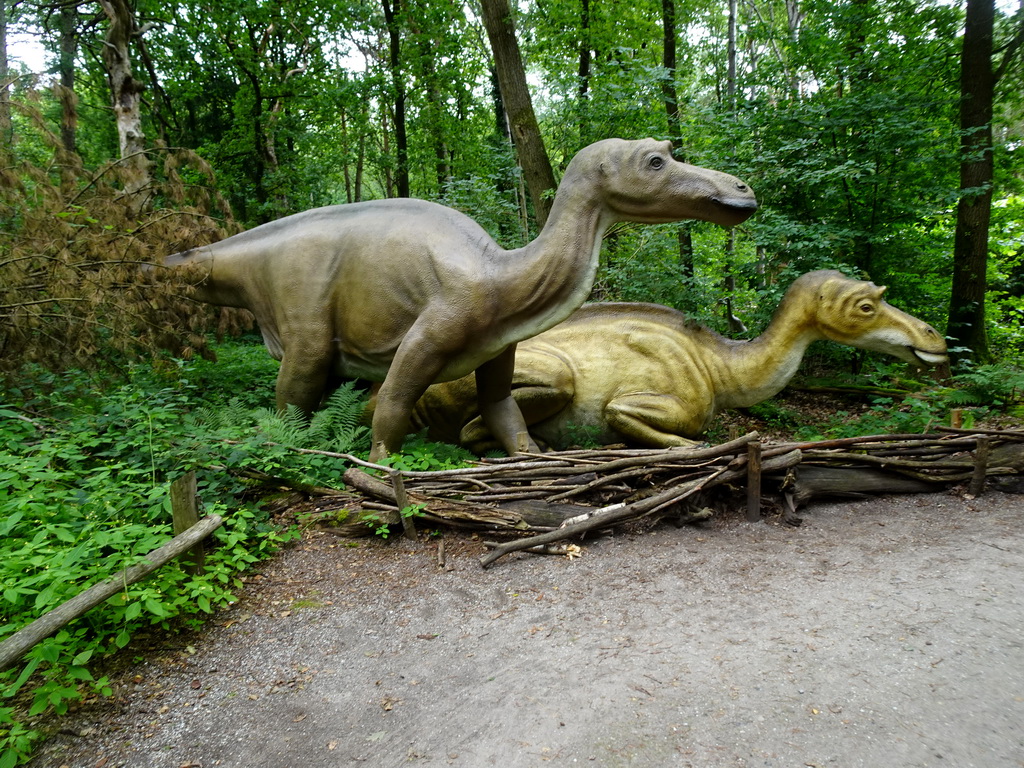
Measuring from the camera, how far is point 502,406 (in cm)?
480

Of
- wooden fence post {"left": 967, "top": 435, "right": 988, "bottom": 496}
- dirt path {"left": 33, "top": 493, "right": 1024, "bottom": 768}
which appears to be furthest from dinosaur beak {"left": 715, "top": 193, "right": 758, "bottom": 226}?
wooden fence post {"left": 967, "top": 435, "right": 988, "bottom": 496}

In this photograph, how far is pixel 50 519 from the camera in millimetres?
2975

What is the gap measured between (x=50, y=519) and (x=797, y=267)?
5669 millimetres

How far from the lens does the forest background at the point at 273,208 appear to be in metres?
2.90

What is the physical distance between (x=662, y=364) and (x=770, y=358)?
804 mm

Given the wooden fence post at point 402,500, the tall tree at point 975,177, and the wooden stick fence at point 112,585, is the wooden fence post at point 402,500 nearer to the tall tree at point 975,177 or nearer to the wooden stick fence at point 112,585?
the wooden stick fence at point 112,585

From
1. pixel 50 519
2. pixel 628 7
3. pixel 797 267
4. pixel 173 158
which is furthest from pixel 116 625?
pixel 628 7

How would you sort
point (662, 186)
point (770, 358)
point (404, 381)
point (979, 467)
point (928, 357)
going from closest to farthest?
point (662, 186)
point (979, 467)
point (404, 381)
point (928, 357)
point (770, 358)

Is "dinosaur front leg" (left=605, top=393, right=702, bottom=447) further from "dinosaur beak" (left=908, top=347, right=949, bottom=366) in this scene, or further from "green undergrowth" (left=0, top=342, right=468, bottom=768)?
"dinosaur beak" (left=908, top=347, right=949, bottom=366)

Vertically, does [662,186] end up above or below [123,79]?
below

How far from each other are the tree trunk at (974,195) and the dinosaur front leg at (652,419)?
339 cm

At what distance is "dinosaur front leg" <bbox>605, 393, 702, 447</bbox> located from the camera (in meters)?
4.71

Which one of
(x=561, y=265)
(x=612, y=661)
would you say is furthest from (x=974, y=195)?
(x=612, y=661)

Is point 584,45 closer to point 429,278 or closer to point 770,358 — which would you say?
point 770,358
